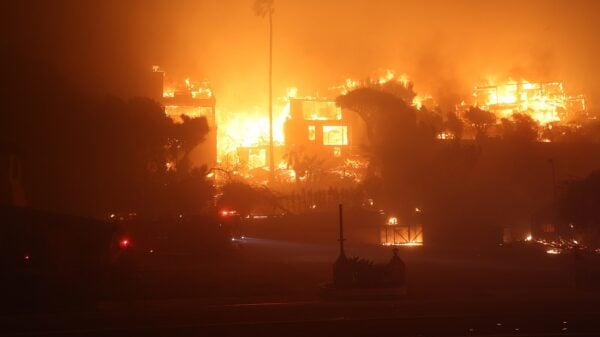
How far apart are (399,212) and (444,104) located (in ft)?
140

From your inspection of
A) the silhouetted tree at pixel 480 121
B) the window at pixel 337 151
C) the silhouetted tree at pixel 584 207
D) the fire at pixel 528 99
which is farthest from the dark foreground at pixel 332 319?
the fire at pixel 528 99

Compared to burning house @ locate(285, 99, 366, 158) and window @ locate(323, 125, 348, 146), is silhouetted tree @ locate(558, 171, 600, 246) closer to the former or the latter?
burning house @ locate(285, 99, 366, 158)

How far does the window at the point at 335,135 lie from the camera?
83125 millimetres

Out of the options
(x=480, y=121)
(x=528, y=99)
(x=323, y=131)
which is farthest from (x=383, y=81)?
(x=480, y=121)

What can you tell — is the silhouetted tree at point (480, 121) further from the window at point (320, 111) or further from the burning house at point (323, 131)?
the window at point (320, 111)

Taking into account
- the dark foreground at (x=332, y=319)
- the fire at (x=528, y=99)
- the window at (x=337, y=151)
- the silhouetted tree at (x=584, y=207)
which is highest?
the fire at (x=528, y=99)

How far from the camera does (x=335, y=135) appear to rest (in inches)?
3292

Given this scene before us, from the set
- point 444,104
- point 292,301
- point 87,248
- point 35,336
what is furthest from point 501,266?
point 444,104

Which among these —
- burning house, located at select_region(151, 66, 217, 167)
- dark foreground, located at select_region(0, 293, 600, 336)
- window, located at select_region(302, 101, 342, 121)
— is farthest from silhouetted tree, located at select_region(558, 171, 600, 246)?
window, located at select_region(302, 101, 342, 121)

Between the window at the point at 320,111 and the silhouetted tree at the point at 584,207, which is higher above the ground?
the window at the point at 320,111

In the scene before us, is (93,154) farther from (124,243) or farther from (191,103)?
(191,103)

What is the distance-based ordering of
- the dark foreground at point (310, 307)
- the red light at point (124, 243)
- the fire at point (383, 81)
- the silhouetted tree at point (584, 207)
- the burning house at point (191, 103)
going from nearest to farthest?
the dark foreground at point (310, 307), the red light at point (124, 243), the silhouetted tree at point (584, 207), the burning house at point (191, 103), the fire at point (383, 81)

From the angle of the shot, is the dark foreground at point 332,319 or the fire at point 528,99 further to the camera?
the fire at point 528,99

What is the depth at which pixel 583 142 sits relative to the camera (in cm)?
7469
